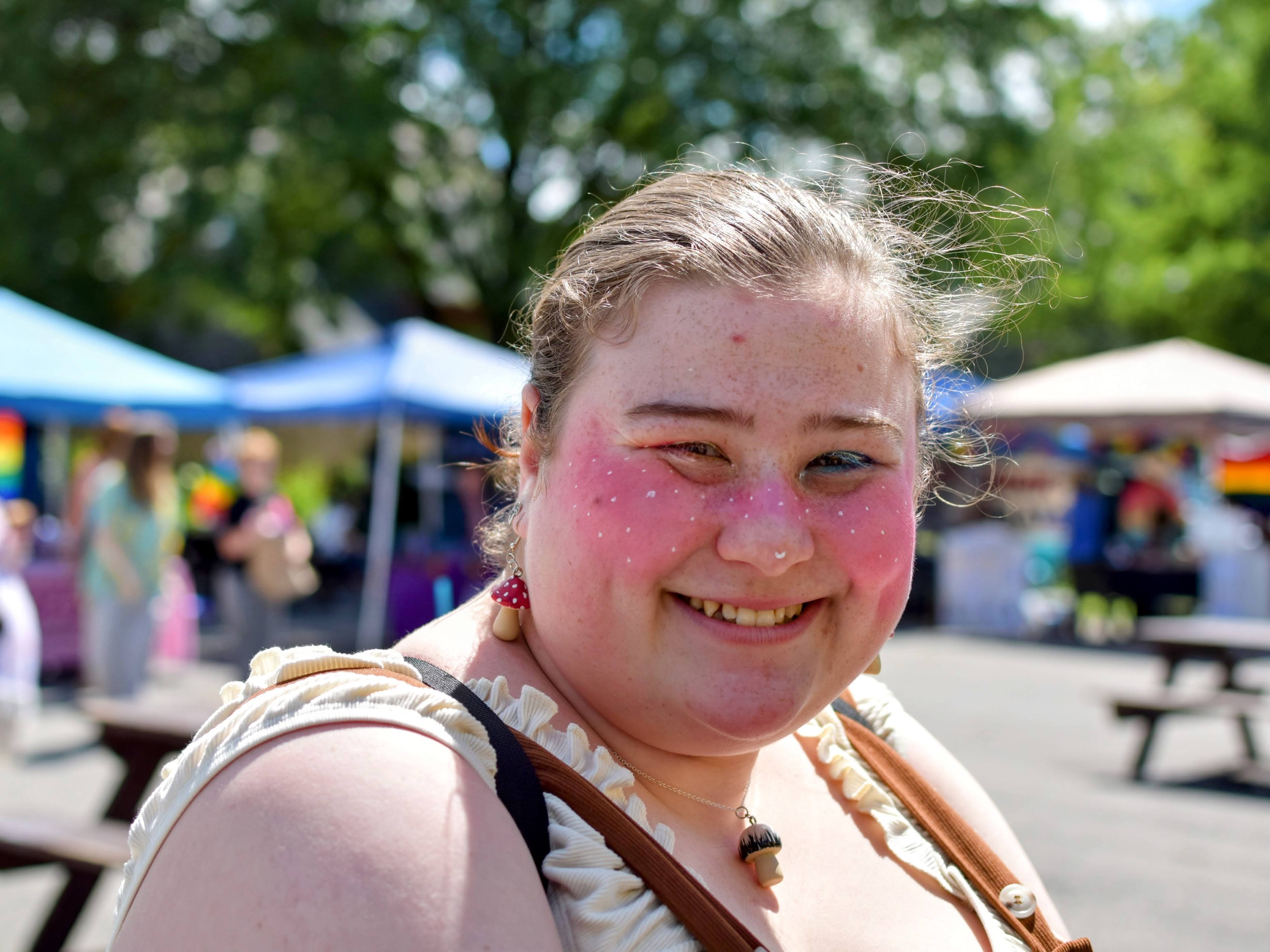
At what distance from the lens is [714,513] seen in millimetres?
1173

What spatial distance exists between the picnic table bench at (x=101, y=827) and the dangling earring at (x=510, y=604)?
2.18m

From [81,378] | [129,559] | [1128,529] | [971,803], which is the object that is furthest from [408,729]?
[1128,529]

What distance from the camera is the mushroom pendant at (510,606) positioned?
1306mm

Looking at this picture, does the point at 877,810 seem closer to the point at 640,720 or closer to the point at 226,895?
the point at 640,720

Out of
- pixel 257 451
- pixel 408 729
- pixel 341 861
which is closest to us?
pixel 341 861

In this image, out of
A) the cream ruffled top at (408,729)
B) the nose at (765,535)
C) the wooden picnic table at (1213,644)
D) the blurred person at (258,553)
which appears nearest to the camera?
the cream ruffled top at (408,729)

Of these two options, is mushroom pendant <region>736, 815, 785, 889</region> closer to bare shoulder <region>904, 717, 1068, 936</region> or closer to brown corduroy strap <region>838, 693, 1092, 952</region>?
brown corduroy strap <region>838, 693, 1092, 952</region>

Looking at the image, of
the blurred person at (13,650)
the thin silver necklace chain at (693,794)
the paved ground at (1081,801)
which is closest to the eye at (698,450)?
the thin silver necklace chain at (693,794)

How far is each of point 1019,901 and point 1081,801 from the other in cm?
500

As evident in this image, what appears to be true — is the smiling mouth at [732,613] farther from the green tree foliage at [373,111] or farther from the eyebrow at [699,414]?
the green tree foliage at [373,111]

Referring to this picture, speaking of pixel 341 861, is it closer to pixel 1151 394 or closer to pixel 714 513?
pixel 714 513

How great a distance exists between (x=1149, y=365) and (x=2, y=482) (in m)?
12.8

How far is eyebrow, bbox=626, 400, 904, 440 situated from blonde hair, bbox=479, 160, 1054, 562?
9 cm

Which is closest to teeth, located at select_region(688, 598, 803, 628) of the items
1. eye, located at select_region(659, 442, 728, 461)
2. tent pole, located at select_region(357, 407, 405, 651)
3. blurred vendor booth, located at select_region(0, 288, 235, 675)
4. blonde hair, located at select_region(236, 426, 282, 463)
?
eye, located at select_region(659, 442, 728, 461)
